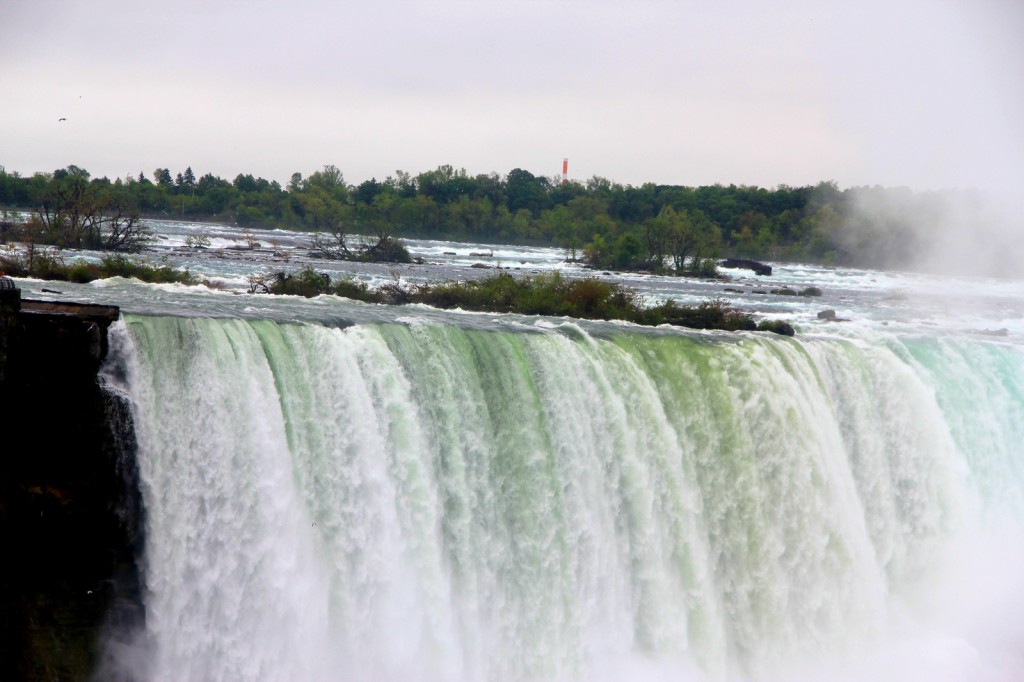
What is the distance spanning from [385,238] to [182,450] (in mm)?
31614

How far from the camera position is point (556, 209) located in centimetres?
8469

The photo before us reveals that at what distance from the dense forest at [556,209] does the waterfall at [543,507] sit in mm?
35490

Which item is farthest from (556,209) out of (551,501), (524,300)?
(551,501)

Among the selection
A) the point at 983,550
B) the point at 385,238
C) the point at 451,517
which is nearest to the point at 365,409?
the point at 451,517

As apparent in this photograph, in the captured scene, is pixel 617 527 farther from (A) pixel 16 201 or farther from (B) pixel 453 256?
(A) pixel 16 201

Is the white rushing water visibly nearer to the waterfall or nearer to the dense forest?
the waterfall

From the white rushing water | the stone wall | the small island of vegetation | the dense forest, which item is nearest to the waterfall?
the white rushing water

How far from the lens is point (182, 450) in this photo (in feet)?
29.5

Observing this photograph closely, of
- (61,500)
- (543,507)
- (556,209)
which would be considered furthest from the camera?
(556,209)

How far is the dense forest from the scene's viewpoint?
62.3 meters

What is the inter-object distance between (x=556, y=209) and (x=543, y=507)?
7458 cm

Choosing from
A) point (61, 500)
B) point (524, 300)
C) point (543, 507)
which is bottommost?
point (543, 507)

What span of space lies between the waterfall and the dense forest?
35490mm

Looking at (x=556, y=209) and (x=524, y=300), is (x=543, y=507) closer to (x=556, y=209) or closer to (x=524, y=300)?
(x=524, y=300)
